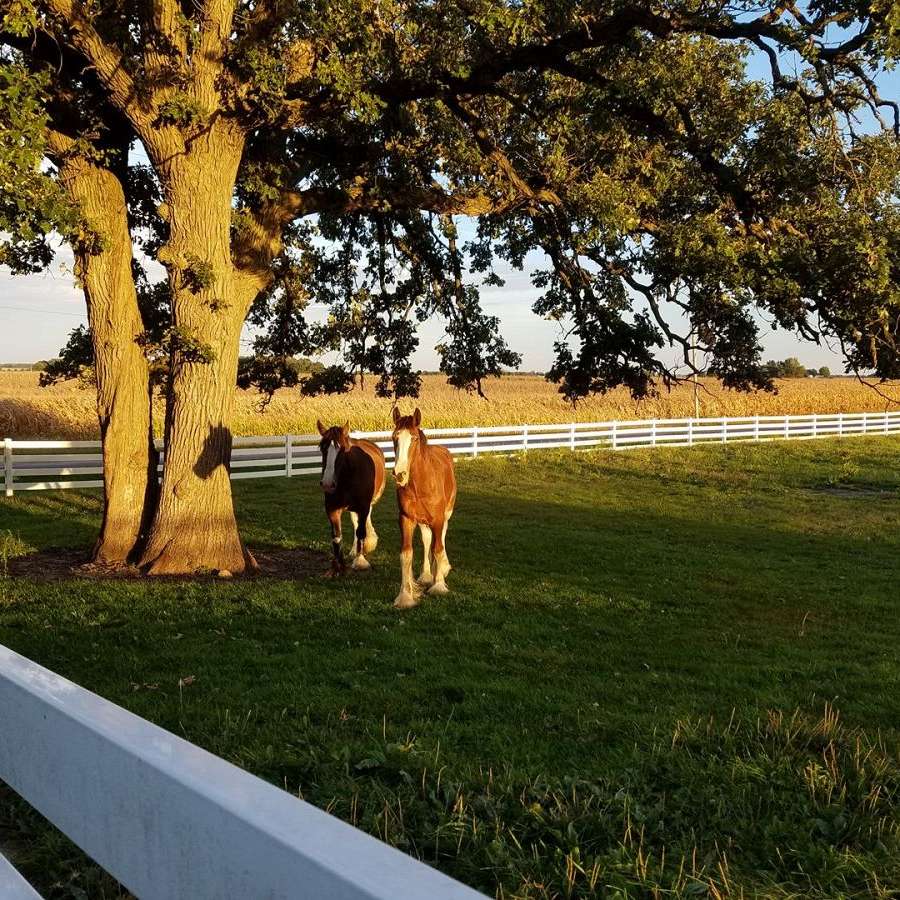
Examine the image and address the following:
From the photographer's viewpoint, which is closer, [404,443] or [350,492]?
[404,443]

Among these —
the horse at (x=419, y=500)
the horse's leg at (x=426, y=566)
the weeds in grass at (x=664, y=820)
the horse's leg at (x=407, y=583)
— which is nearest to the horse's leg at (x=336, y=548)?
the horse at (x=419, y=500)

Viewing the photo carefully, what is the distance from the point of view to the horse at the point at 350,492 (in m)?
12.2

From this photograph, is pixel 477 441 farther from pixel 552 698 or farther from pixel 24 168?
pixel 552 698

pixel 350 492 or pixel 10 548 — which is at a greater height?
pixel 350 492

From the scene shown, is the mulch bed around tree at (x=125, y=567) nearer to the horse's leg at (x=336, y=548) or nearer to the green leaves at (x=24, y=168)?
the horse's leg at (x=336, y=548)

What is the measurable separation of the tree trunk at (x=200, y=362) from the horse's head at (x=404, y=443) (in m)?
3.14

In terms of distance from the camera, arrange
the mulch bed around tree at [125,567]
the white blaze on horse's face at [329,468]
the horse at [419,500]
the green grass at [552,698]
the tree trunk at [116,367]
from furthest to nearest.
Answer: the tree trunk at [116,367] < the mulch bed around tree at [125,567] < the white blaze on horse's face at [329,468] < the horse at [419,500] < the green grass at [552,698]

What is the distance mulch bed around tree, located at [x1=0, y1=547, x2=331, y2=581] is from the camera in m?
12.2

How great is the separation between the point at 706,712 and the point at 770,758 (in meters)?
1.14

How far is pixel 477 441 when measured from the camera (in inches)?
1176

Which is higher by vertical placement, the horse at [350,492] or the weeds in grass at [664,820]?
the horse at [350,492]

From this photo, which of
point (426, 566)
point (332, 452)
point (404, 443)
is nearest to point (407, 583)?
point (426, 566)

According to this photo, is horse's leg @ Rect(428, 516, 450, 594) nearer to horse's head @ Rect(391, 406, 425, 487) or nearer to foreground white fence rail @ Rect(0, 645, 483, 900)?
horse's head @ Rect(391, 406, 425, 487)

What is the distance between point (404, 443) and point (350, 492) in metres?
3.26
